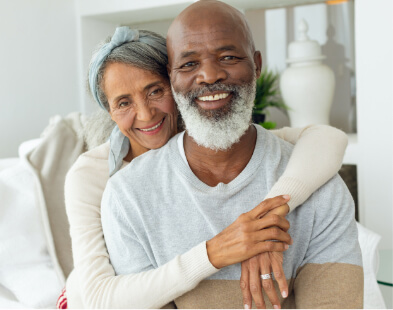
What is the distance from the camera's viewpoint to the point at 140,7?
9.90 ft

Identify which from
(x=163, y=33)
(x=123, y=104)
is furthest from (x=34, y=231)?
(x=163, y=33)

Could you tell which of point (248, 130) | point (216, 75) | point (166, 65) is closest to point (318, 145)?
point (248, 130)

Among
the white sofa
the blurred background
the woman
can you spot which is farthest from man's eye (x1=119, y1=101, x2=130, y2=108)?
the blurred background

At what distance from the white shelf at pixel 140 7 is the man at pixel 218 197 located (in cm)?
169

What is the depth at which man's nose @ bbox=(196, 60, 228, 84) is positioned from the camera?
3.74ft

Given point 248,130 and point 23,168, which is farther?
point 23,168

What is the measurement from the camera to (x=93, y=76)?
4.77ft

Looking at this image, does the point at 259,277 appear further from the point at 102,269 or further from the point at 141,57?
the point at 141,57

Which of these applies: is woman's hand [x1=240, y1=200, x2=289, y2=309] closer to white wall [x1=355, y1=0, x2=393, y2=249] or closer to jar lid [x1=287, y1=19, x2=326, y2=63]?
white wall [x1=355, y1=0, x2=393, y2=249]

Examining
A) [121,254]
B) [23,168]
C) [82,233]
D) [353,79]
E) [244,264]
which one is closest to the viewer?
[244,264]

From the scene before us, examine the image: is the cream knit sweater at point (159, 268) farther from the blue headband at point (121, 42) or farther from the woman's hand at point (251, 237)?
the blue headband at point (121, 42)

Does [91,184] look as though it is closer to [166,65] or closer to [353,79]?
[166,65]

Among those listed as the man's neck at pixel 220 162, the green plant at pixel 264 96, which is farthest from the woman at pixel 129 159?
the green plant at pixel 264 96

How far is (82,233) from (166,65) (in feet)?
1.55
